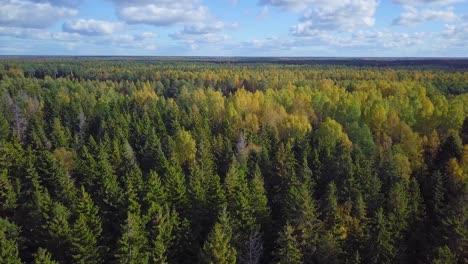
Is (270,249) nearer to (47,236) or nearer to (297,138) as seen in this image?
(47,236)

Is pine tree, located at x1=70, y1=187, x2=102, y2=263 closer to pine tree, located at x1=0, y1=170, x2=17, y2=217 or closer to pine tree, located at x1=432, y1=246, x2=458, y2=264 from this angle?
pine tree, located at x1=0, y1=170, x2=17, y2=217

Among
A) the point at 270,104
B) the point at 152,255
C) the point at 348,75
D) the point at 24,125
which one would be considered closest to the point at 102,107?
the point at 24,125

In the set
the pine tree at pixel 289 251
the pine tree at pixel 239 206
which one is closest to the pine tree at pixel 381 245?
the pine tree at pixel 289 251

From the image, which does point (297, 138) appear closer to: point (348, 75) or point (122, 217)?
point (122, 217)

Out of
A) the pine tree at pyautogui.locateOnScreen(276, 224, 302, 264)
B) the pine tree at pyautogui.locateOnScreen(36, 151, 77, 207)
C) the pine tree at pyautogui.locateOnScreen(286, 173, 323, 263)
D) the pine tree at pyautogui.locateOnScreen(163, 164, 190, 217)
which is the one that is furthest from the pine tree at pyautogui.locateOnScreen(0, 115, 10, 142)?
the pine tree at pyautogui.locateOnScreen(276, 224, 302, 264)

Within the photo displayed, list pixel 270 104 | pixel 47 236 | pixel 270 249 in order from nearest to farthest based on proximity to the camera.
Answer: pixel 47 236
pixel 270 249
pixel 270 104

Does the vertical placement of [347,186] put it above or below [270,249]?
above

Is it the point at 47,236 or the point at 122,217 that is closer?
the point at 47,236

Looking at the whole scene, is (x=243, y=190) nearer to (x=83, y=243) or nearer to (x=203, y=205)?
(x=203, y=205)

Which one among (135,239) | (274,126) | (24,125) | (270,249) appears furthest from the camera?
(24,125)
